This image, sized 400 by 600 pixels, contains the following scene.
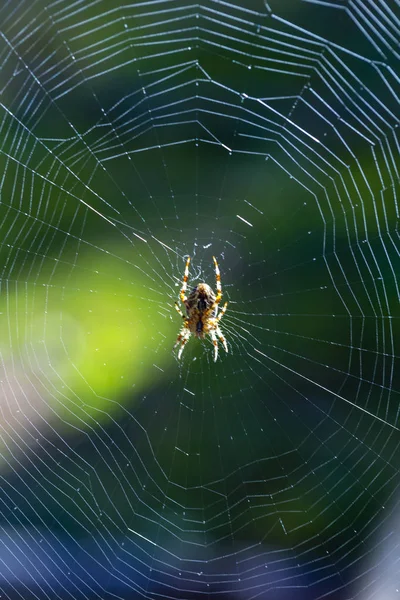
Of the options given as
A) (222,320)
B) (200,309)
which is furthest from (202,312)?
(222,320)

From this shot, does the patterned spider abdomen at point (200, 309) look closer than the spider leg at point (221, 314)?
Yes

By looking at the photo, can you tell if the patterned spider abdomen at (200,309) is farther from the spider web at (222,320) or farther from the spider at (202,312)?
the spider web at (222,320)

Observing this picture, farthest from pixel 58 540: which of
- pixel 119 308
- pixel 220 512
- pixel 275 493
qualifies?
pixel 119 308

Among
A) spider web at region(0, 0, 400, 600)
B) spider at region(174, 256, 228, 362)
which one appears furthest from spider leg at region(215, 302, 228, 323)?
spider web at region(0, 0, 400, 600)

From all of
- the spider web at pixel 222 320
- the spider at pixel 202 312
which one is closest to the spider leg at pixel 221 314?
the spider at pixel 202 312

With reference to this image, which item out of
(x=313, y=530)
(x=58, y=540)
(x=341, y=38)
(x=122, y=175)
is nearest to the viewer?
(x=58, y=540)

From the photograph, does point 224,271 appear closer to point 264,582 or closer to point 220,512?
point 220,512
